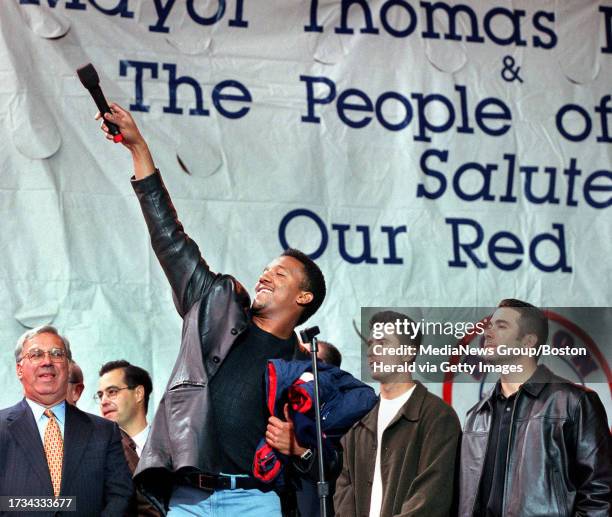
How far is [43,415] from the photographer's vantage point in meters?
3.76

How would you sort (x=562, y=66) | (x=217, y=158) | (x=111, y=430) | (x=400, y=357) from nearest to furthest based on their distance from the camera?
(x=111, y=430) → (x=400, y=357) → (x=217, y=158) → (x=562, y=66)

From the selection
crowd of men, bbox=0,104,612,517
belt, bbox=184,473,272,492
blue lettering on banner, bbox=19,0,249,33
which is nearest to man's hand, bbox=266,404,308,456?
crowd of men, bbox=0,104,612,517

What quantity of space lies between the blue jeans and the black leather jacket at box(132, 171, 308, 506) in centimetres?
7

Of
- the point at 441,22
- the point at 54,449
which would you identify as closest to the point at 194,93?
the point at 441,22

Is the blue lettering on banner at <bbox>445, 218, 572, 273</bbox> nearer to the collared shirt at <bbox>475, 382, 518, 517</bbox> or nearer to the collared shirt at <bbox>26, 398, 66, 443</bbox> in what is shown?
the collared shirt at <bbox>475, 382, 518, 517</bbox>

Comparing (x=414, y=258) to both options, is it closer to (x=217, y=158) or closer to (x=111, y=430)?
(x=217, y=158)

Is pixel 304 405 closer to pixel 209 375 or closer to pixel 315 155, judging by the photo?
pixel 209 375

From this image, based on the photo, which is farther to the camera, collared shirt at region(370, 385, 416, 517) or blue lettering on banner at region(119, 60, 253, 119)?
blue lettering on banner at region(119, 60, 253, 119)

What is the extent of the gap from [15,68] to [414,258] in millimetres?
1772

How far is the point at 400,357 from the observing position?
4.33 metres

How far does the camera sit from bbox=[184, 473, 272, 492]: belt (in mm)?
3213

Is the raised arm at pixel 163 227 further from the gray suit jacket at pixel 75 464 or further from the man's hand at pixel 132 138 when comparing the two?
the gray suit jacket at pixel 75 464

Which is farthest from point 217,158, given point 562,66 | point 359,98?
point 562,66

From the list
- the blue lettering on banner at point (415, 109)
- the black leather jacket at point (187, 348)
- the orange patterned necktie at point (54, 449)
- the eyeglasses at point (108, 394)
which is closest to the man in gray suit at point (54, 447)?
the orange patterned necktie at point (54, 449)
